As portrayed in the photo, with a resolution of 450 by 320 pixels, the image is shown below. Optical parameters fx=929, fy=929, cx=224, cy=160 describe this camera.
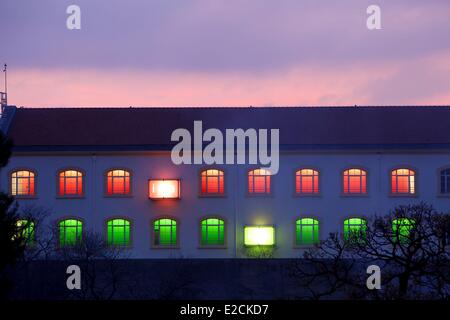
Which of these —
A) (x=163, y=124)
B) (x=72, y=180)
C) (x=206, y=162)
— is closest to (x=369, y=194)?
(x=206, y=162)

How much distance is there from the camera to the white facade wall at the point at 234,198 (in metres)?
45.2

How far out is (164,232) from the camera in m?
45.7

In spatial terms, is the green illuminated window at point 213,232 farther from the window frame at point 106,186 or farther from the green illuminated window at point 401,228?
the green illuminated window at point 401,228

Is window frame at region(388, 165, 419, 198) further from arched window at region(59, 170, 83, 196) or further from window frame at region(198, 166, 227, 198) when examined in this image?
arched window at region(59, 170, 83, 196)

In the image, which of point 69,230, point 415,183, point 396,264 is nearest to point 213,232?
point 69,230

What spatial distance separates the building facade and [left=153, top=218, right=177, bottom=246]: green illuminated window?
49mm

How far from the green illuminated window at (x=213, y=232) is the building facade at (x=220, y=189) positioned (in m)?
0.05

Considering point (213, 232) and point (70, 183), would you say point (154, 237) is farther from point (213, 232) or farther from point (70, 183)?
point (70, 183)

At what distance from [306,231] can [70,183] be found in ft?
38.9

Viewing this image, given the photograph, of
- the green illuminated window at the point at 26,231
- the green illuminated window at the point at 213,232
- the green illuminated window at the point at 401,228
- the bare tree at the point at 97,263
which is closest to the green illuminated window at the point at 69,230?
the bare tree at the point at 97,263

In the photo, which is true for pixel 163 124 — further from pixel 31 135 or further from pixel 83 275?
pixel 83 275

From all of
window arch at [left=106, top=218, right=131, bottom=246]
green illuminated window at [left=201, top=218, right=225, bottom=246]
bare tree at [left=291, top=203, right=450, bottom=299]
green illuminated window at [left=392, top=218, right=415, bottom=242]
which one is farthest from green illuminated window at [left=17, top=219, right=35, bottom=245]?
green illuminated window at [left=392, top=218, right=415, bottom=242]

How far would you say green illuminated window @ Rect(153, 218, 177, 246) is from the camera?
45.4 meters
